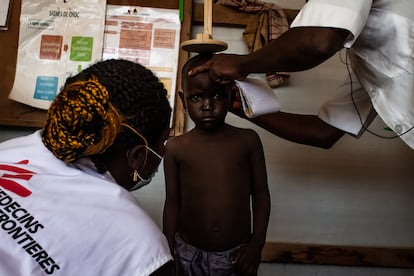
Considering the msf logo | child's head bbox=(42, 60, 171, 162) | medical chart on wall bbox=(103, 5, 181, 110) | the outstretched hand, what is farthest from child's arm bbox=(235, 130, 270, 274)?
the msf logo

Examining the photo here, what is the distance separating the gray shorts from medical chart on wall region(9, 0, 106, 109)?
2.76 ft

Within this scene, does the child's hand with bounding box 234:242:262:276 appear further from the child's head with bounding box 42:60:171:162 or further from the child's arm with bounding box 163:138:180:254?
the child's head with bounding box 42:60:171:162

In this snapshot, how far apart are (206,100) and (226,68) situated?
0.90 ft

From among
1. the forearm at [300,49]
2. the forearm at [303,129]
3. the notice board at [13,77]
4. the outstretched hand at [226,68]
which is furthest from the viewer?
the notice board at [13,77]

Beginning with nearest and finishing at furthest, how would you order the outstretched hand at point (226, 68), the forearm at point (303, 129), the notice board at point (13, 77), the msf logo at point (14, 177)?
the msf logo at point (14, 177)
the outstretched hand at point (226, 68)
the forearm at point (303, 129)
the notice board at point (13, 77)

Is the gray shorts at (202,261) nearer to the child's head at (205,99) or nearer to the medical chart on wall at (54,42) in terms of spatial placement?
the child's head at (205,99)

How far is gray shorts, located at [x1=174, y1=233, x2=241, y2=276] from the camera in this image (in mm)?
1235

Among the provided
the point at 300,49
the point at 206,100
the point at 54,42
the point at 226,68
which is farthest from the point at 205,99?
the point at 54,42

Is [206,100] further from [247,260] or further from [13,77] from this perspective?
[13,77]

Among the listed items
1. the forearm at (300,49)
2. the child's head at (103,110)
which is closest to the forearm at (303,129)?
the forearm at (300,49)

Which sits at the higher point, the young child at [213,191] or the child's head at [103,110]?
the child's head at [103,110]

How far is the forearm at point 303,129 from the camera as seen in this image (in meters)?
1.32

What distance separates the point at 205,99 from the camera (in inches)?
50.4

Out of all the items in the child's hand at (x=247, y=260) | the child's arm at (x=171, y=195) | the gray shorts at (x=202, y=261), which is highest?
the child's arm at (x=171, y=195)
